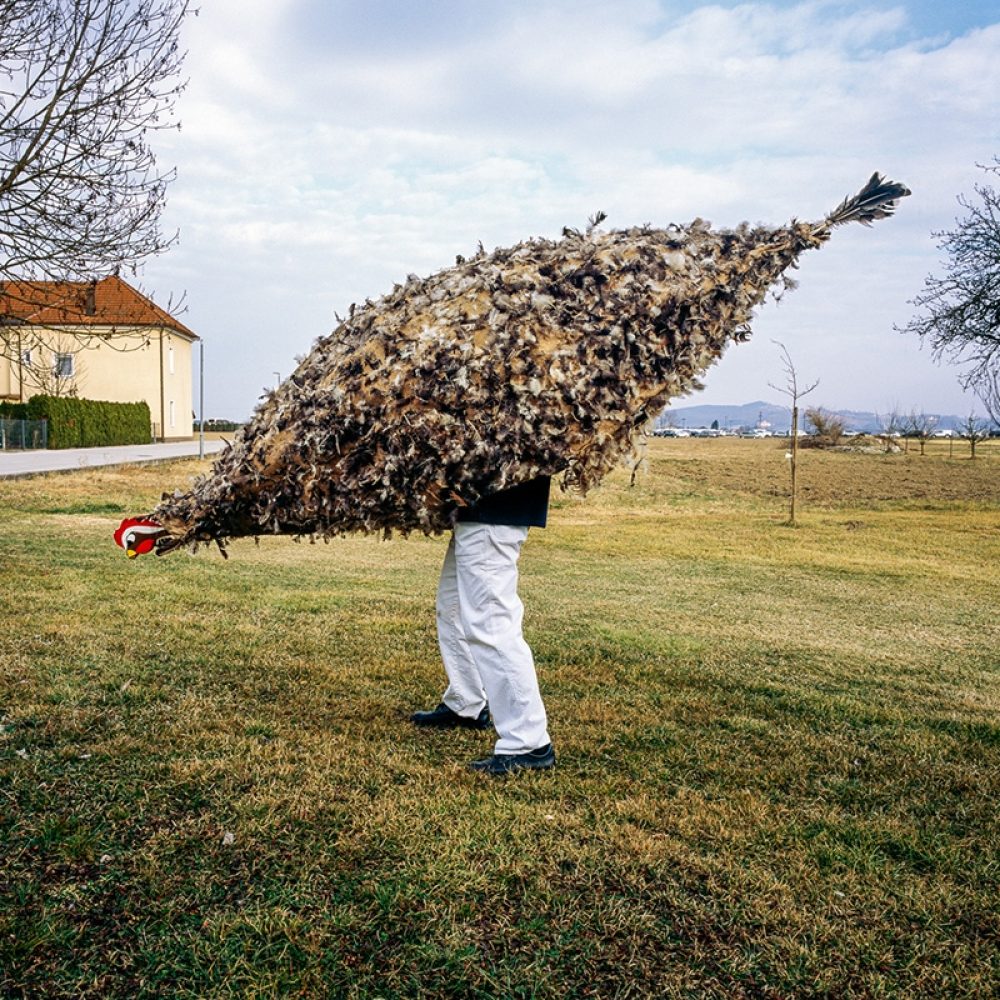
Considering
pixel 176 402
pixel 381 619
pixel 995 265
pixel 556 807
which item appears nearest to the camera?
pixel 556 807

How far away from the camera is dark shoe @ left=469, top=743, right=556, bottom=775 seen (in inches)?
170

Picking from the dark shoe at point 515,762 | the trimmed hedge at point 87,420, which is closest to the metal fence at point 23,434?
the trimmed hedge at point 87,420

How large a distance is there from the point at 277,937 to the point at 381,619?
537 cm

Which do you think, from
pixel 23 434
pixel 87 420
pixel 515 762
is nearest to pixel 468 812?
pixel 515 762

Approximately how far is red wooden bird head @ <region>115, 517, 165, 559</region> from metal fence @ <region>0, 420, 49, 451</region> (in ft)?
134

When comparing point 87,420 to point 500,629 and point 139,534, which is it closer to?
point 139,534

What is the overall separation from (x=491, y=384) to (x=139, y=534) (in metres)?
1.85

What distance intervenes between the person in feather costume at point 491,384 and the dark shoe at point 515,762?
119 cm

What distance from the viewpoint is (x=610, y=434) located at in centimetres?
416

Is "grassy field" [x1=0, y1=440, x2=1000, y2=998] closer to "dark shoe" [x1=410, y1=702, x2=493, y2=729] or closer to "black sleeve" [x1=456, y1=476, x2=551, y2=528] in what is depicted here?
"dark shoe" [x1=410, y1=702, x2=493, y2=729]

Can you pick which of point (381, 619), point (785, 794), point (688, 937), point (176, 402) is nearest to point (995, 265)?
point (381, 619)

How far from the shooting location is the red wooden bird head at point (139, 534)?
4258 mm

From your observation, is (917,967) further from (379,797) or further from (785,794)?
(379,797)

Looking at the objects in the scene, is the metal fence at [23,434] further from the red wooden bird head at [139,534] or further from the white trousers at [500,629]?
the white trousers at [500,629]
